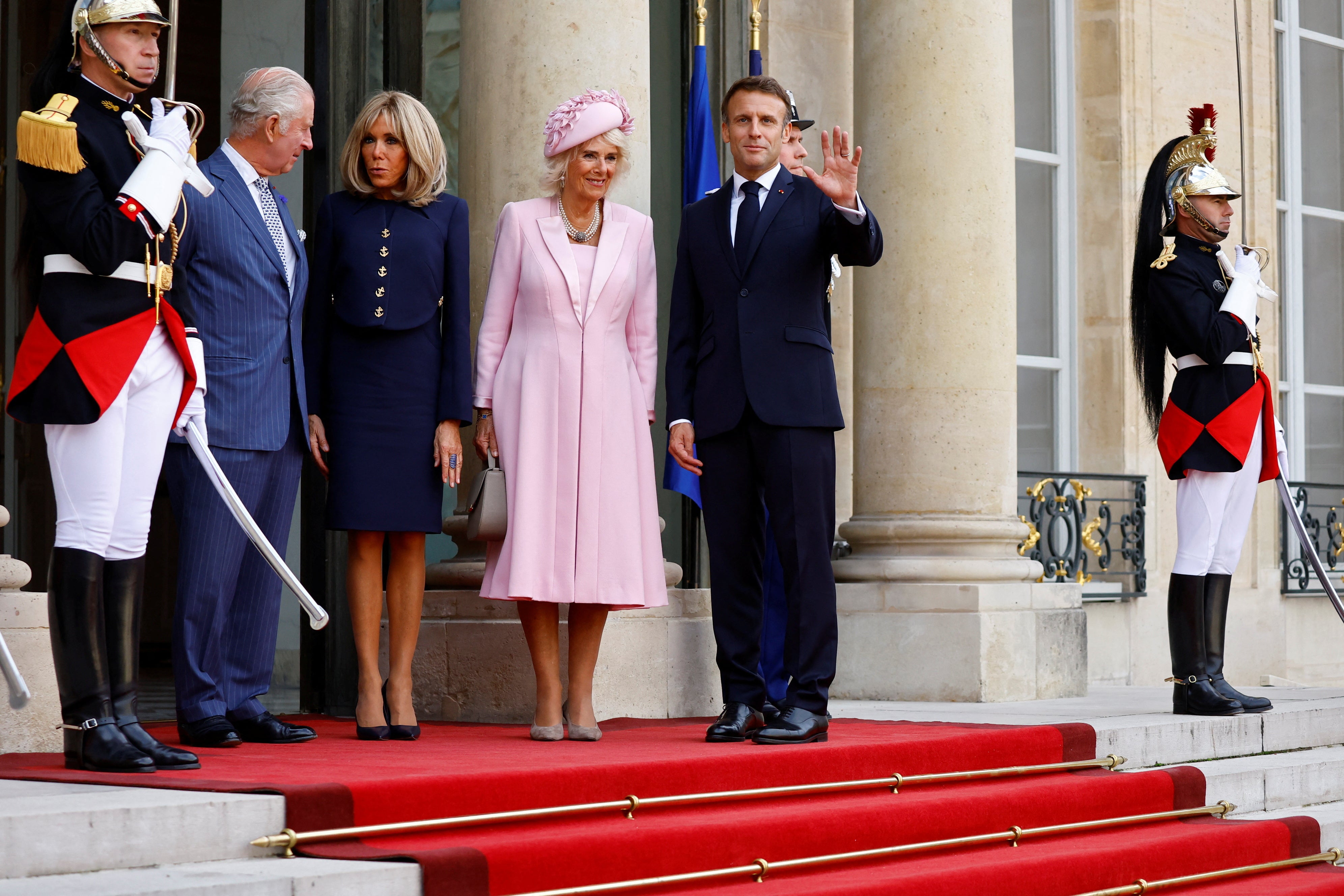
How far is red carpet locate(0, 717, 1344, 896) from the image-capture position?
388 cm

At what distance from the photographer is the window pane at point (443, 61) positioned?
7.54m

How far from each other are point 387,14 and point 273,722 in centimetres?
338

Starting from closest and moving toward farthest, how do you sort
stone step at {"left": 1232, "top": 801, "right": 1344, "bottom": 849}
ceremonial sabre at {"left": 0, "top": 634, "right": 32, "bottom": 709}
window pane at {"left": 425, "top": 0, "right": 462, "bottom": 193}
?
1. ceremonial sabre at {"left": 0, "top": 634, "right": 32, "bottom": 709}
2. stone step at {"left": 1232, "top": 801, "right": 1344, "bottom": 849}
3. window pane at {"left": 425, "top": 0, "right": 462, "bottom": 193}

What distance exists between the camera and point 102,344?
4.26 metres

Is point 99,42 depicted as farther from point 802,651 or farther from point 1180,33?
point 1180,33

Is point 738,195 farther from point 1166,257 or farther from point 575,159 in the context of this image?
point 1166,257

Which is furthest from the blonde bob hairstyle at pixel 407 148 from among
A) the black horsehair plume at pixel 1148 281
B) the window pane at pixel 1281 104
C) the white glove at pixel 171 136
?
the window pane at pixel 1281 104

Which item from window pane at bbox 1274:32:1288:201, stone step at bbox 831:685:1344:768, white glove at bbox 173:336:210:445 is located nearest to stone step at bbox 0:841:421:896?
white glove at bbox 173:336:210:445

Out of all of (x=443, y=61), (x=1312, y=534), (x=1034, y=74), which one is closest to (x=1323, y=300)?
(x=1312, y=534)

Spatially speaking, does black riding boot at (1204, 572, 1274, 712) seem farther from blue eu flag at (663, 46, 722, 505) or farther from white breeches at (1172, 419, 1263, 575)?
blue eu flag at (663, 46, 722, 505)

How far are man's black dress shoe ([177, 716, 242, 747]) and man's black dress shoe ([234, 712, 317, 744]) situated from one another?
20 centimetres

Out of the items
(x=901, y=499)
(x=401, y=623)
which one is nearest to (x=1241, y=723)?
(x=901, y=499)

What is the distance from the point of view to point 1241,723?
6.59 metres

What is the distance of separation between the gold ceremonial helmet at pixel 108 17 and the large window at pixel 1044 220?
6817 mm
